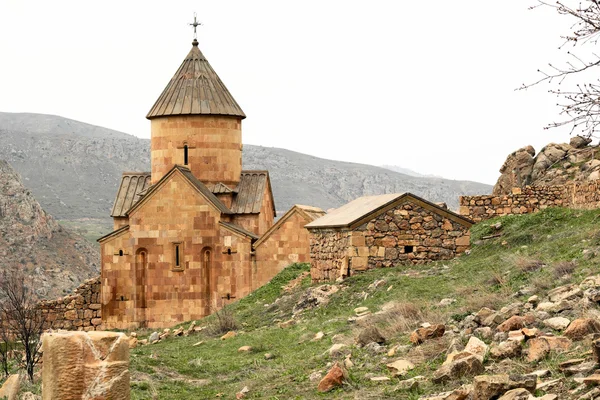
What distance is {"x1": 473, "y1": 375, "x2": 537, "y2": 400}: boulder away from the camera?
8.27 meters

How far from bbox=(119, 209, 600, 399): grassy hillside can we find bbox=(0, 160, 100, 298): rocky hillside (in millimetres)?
39219

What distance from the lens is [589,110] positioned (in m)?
8.76

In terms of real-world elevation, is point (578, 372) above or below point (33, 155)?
below

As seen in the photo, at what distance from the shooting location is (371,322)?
13555 millimetres

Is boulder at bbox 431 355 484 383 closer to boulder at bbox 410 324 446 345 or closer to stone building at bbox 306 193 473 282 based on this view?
boulder at bbox 410 324 446 345

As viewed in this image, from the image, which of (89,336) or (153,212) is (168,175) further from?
(89,336)

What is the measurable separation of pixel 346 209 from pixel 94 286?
10.6 metres

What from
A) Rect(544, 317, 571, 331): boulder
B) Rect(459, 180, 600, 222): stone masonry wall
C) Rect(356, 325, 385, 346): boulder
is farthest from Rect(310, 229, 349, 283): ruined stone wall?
Rect(544, 317, 571, 331): boulder

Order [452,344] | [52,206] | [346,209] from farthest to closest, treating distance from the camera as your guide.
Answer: [52,206]
[346,209]
[452,344]

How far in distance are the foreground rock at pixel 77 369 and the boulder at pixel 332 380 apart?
2307 millimetres

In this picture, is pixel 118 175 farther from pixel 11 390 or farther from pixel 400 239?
pixel 11 390

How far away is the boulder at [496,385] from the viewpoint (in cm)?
827

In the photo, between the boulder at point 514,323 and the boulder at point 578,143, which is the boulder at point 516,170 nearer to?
the boulder at point 578,143

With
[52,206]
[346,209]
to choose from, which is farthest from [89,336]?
Answer: [52,206]
